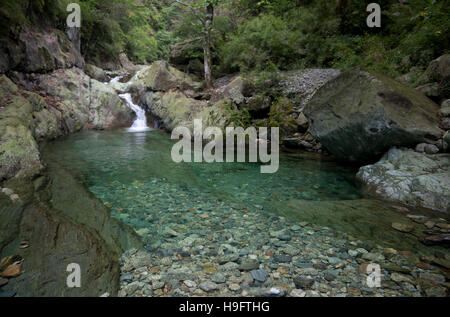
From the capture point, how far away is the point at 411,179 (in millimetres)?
3969

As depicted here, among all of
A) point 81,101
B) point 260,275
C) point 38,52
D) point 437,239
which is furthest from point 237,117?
point 38,52

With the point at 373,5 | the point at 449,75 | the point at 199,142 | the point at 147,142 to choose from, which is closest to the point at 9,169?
the point at 147,142

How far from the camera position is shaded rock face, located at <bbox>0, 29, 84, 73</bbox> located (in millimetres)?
8438

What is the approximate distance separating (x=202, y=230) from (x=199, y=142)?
20.8ft

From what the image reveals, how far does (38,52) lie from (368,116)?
12413 millimetres

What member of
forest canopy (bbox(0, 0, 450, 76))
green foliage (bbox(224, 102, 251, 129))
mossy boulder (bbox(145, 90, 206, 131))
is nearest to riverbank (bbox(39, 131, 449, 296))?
green foliage (bbox(224, 102, 251, 129))

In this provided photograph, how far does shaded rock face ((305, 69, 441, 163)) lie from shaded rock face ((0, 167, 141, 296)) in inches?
186

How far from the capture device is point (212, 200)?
4082 millimetres

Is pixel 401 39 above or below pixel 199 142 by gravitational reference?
above

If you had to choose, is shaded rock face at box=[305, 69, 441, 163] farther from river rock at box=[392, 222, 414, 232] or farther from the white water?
the white water
